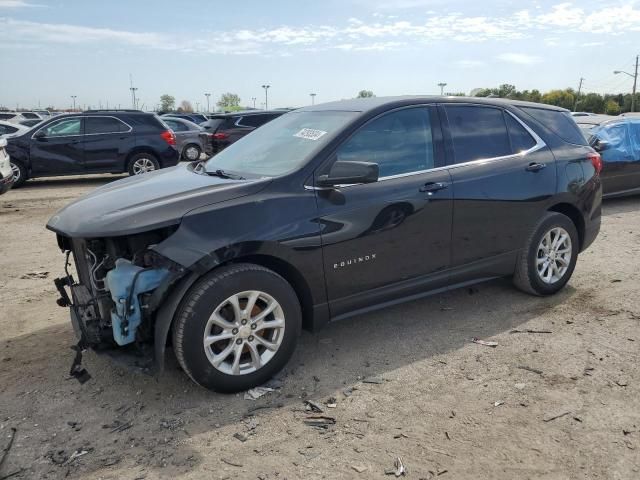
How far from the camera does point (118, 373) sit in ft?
12.1

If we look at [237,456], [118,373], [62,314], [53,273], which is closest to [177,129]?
[53,273]

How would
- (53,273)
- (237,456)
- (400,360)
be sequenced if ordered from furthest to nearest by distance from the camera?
(53,273), (400,360), (237,456)

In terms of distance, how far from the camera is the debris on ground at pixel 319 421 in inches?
121

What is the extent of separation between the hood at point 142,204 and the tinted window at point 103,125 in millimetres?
9376

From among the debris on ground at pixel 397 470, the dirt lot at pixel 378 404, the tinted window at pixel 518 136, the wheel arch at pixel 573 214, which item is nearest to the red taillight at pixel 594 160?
the wheel arch at pixel 573 214

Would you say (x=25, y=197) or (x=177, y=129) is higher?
(x=177, y=129)

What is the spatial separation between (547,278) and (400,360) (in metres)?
1.90

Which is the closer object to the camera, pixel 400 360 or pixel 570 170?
pixel 400 360

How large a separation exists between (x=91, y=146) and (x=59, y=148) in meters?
0.67

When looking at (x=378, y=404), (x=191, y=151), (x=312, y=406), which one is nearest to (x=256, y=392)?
(x=312, y=406)

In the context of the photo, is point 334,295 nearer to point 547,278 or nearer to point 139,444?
point 139,444

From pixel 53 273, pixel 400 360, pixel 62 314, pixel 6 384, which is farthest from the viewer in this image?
pixel 53 273

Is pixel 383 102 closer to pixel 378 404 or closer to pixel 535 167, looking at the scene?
pixel 535 167

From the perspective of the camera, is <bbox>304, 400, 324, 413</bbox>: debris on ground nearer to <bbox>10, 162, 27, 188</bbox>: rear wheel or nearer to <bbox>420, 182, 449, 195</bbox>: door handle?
<bbox>420, 182, 449, 195</bbox>: door handle
